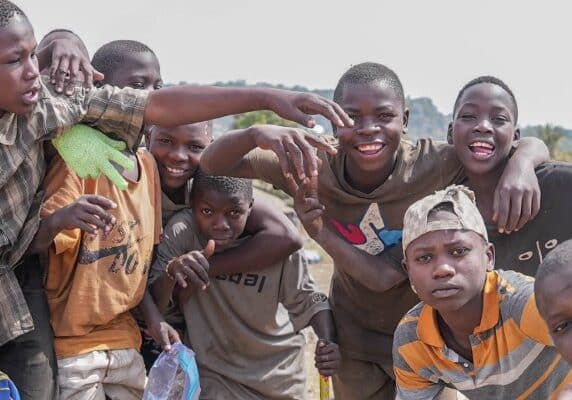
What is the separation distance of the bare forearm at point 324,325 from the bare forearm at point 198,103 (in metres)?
1.24

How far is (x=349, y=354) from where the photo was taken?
4.02m

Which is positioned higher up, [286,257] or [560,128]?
[286,257]

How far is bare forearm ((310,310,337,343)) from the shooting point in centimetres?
392

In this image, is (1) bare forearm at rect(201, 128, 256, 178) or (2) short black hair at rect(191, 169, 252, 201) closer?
(1) bare forearm at rect(201, 128, 256, 178)

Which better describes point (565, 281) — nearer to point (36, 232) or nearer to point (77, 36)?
point (36, 232)

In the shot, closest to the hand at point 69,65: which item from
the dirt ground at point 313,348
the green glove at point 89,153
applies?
the green glove at point 89,153

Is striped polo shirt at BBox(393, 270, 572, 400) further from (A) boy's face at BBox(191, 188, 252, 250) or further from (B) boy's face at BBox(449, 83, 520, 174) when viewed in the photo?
(A) boy's face at BBox(191, 188, 252, 250)

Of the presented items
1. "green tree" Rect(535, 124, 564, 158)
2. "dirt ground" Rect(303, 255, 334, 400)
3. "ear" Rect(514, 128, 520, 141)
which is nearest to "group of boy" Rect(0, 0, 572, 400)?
"ear" Rect(514, 128, 520, 141)

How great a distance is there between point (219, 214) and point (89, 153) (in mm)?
878

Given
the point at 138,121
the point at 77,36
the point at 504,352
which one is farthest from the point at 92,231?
the point at 504,352

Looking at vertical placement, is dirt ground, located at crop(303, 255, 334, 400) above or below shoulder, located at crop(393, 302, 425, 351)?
below

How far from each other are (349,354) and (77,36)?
1906 millimetres

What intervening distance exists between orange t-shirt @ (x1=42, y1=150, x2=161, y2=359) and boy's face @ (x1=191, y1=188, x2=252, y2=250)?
20.2 inches

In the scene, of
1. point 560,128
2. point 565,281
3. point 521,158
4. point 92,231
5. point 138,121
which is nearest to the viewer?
point 565,281
